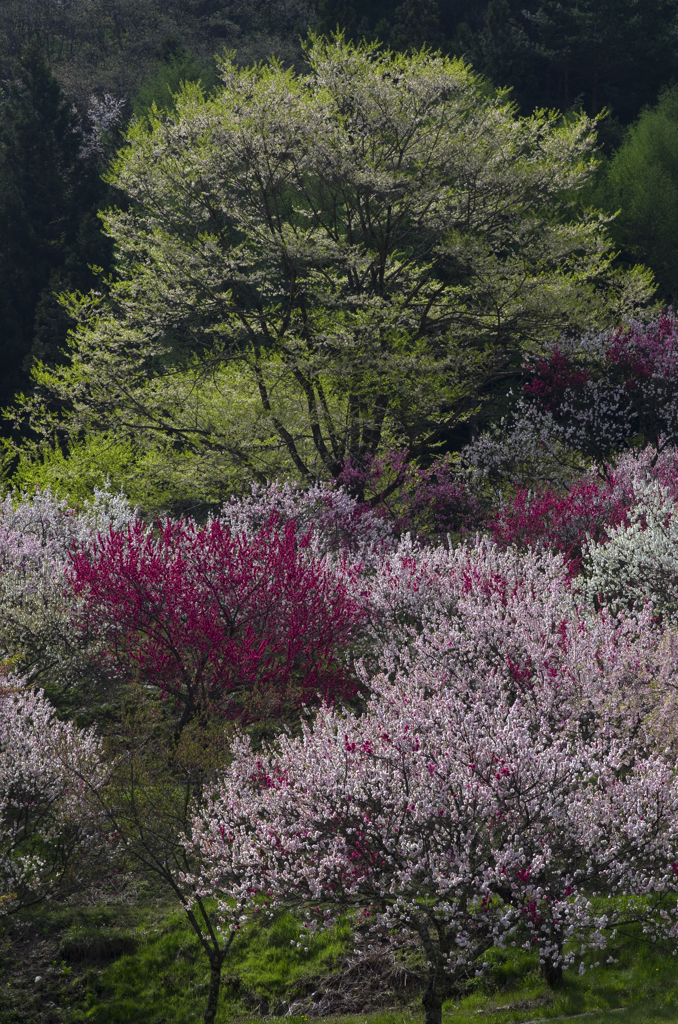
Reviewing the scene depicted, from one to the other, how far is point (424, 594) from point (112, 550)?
4115 mm

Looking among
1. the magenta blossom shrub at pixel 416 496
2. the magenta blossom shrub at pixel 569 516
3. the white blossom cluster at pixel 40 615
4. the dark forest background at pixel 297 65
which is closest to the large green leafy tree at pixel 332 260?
the magenta blossom shrub at pixel 416 496

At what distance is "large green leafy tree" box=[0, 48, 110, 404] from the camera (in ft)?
98.9

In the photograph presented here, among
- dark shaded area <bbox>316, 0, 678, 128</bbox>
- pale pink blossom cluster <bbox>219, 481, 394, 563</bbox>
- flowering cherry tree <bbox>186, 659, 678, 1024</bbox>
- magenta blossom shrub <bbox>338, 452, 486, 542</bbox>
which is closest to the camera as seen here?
flowering cherry tree <bbox>186, 659, 678, 1024</bbox>

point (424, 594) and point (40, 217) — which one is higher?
point (40, 217)

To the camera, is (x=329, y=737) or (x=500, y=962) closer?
(x=329, y=737)

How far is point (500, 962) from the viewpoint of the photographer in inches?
329

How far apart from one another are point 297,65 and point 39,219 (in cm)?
2104

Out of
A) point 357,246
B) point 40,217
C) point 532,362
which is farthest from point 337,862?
point 40,217

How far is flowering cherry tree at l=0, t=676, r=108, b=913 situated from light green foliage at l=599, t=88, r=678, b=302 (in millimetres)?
25817

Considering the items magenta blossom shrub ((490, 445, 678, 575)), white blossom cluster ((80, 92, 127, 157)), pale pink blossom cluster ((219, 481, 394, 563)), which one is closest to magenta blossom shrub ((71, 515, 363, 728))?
pale pink blossom cluster ((219, 481, 394, 563))

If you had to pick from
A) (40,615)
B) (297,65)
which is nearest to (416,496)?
(40,615)

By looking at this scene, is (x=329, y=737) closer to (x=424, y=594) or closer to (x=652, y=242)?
(x=424, y=594)

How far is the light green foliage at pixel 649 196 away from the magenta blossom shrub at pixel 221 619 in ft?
72.4

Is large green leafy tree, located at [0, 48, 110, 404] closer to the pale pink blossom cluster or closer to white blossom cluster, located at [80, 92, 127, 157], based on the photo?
white blossom cluster, located at [80, 92, 127, 157]
